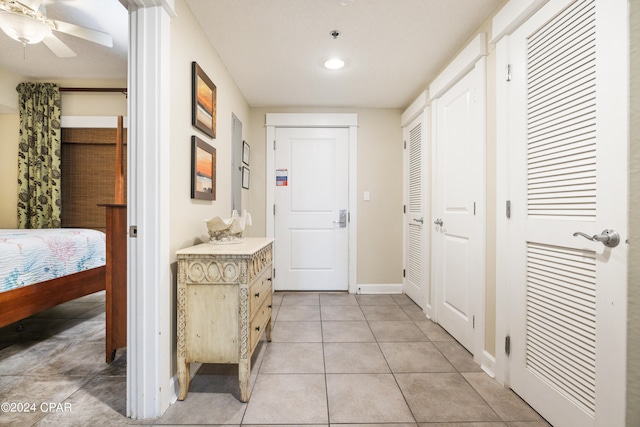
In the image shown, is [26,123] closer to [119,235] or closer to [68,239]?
[68,239]

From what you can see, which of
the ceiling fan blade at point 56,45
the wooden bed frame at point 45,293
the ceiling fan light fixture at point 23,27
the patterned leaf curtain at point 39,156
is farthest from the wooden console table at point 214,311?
the patterned leaf curtain at point 39,156

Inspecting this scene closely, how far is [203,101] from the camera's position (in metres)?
2.00

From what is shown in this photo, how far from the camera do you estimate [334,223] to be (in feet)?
11.9

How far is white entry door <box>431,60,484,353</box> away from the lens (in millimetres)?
1973

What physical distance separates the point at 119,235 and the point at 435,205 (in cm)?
251

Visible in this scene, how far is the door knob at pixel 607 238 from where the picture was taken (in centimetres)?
108

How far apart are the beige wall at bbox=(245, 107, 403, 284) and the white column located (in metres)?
2.17

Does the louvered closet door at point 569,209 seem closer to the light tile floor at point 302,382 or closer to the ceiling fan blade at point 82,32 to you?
the light tile floor at point 302,382

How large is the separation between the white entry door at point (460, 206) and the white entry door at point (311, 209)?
1.25m

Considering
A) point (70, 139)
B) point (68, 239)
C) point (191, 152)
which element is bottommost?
point (68, 239)

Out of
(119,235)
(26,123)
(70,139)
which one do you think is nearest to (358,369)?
(119,235)

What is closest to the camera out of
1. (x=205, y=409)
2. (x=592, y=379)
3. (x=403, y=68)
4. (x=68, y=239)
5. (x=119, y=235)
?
(x=592, y=379)

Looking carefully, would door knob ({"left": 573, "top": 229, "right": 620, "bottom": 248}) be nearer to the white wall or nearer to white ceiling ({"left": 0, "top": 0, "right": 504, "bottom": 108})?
the white wall

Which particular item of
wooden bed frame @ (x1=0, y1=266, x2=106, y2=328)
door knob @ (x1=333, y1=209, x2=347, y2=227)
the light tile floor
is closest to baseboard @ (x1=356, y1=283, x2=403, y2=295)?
door knob @ (x1=333, y1=209, x2=347, y2=227)
